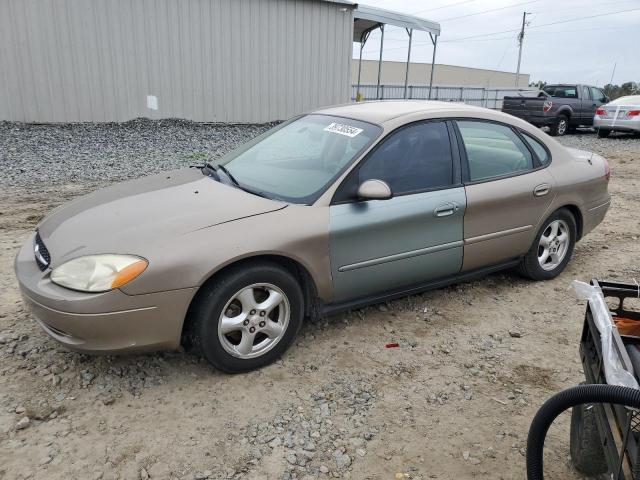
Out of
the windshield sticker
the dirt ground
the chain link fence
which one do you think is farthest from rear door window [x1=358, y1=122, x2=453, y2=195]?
the chain link fence

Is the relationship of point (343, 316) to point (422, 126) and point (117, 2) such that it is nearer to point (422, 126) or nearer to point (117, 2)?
point (422, 126)

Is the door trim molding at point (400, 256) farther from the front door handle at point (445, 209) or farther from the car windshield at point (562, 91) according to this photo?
the car windshield at point (562, 91)

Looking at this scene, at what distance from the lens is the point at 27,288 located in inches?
111

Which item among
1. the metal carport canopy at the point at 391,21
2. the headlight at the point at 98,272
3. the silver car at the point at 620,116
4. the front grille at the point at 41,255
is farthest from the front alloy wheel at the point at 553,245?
the silver car at the point at 620,116

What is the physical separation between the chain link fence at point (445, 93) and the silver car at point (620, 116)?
7.24m

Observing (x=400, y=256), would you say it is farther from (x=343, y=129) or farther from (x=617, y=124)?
(x=617, y=124)

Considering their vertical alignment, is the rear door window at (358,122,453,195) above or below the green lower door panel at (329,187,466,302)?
above

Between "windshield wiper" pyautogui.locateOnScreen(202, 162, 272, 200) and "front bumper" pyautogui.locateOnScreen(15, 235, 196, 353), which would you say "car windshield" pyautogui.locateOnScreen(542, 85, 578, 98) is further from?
"front bumper" pyautogui.locateOnScreen(15, 235, 196, 353)

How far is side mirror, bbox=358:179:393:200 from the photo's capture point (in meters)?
3.19

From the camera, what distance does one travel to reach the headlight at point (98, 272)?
2.65 meters

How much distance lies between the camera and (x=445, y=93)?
27484 millimetres

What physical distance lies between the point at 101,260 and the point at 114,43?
Result: 1073 centimetres

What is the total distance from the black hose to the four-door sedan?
1.62 meters

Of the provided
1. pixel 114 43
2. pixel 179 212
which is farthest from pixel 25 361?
pixel 114 43
